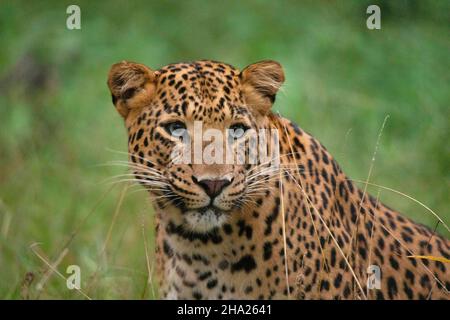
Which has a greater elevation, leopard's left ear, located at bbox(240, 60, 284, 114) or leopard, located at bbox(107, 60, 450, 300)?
leopard's left ear, located at bbox(240, 60, 284, 114)

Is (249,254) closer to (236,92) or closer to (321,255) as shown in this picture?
(321,255)

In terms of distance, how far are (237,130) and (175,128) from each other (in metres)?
0.39

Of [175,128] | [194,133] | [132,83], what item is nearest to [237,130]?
[194,133]

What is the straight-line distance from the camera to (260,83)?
666cm

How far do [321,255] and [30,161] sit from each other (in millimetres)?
6903

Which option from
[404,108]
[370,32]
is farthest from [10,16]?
[404,108]

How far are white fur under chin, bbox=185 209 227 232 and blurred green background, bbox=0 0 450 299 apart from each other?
144 centimetres

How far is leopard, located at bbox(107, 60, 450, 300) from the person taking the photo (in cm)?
644

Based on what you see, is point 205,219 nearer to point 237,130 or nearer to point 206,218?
point 206,218

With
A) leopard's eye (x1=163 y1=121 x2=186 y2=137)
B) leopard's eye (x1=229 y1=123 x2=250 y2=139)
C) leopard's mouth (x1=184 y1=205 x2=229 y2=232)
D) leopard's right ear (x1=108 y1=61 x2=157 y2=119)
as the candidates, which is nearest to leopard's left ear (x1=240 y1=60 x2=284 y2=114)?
leopard's eye (x1=229 y1=123 x2=250 y2=139)

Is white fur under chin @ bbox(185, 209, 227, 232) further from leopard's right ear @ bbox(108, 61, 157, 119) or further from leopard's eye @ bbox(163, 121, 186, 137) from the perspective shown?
leopard's right ear @ bbox(108, 61, 157, 119)

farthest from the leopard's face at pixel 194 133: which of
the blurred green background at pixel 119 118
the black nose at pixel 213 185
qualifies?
the blurred green background at pixel 119 118

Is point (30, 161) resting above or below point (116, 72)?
below
